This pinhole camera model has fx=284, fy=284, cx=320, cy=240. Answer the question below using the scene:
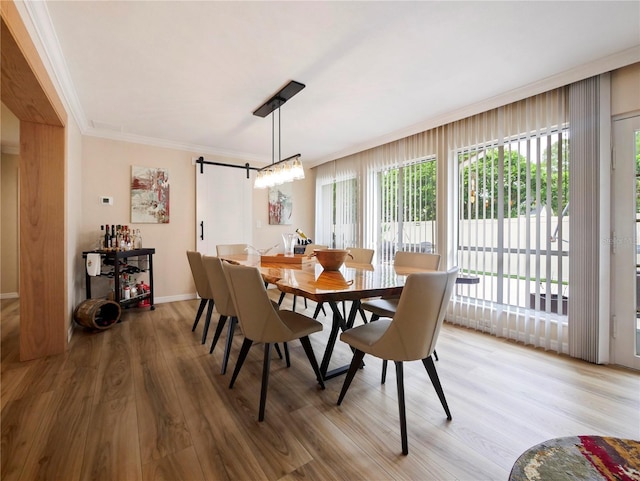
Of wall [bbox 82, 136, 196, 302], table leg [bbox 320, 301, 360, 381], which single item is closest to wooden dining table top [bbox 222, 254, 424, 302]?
table leg [bbox 320, 301, 360, 381]

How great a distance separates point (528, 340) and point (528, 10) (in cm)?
265

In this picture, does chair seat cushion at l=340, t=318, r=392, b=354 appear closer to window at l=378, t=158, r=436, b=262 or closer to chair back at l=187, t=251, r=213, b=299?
chair back at l=187, t=251, r=213, b=299

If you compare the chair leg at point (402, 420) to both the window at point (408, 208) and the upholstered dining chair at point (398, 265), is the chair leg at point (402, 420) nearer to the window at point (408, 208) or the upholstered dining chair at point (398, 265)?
the upholstered dining chair at point (398, 265)

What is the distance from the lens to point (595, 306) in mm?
2309

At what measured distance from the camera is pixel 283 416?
5.44 ft

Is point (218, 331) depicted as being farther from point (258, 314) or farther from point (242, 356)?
point (258, 314)

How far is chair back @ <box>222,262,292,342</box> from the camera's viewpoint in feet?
5.34

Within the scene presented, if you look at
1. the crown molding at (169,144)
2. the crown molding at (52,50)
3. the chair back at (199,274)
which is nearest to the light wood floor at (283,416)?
the chair back at (199,274)

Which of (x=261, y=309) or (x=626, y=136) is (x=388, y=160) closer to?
(x=626, y=136)

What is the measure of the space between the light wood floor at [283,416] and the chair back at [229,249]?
135cm

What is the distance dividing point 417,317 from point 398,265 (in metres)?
1.27

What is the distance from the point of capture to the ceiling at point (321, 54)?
1.74 m

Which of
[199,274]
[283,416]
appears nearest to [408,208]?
[199,274]

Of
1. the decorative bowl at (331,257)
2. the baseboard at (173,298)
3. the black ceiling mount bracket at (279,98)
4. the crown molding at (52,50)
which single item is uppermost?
the black ceiling mount bracket at (279,98)
